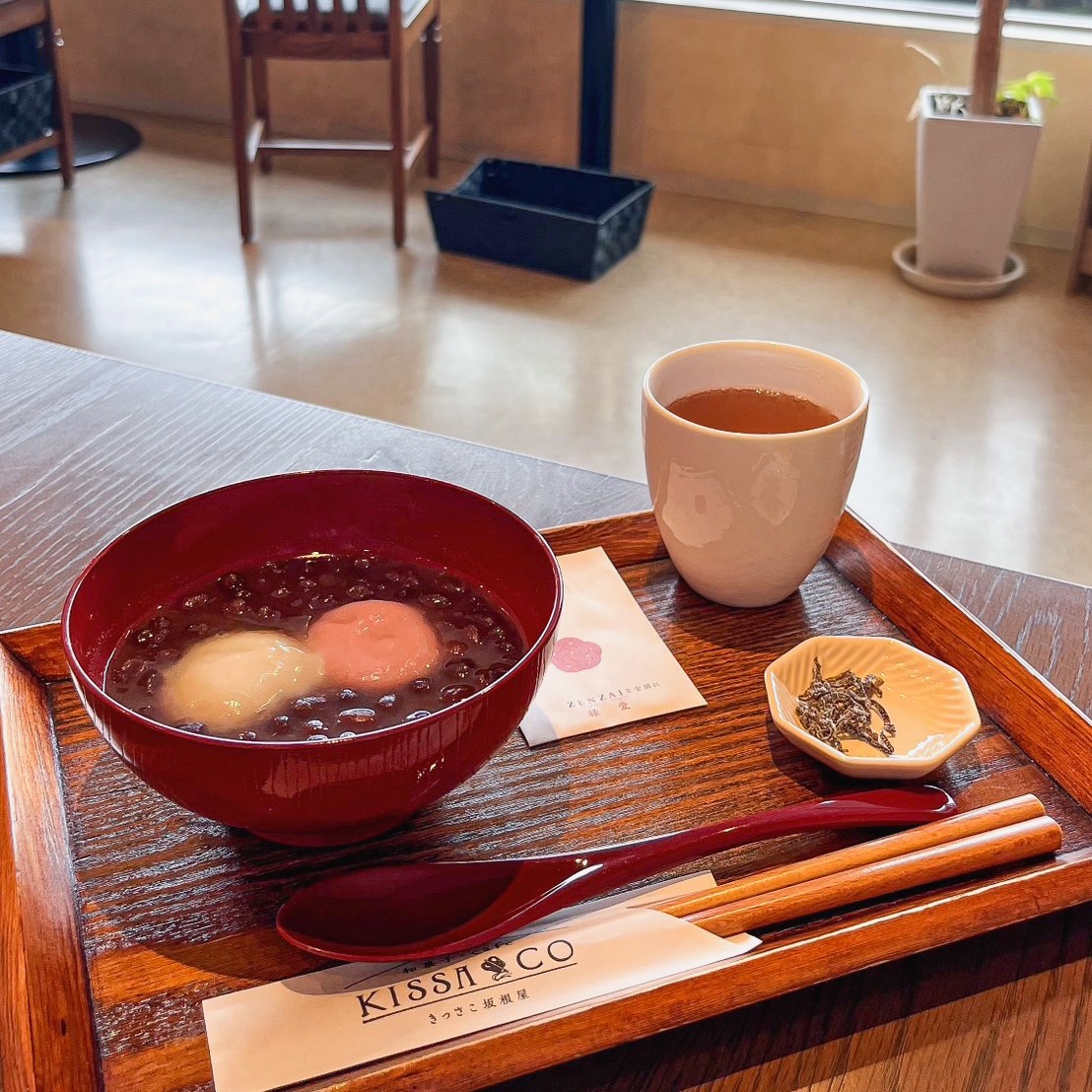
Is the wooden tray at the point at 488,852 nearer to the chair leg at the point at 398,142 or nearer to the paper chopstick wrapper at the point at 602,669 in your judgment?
the paper chopstick wrapper at the point at 602,669

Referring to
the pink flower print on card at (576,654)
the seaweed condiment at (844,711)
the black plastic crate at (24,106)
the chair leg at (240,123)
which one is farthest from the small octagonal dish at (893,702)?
the black plastic crate at (24,106)

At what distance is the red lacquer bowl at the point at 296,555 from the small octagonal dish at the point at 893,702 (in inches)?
6.3

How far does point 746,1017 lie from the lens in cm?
53

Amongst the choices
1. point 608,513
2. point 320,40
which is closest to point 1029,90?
point 320,40

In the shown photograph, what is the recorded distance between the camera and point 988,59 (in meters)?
2.75

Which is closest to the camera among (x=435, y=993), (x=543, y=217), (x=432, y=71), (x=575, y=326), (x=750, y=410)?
(x=435, y=993)

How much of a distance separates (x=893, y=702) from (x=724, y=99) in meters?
3.15

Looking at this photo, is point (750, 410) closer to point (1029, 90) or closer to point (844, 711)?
point (844, 711)

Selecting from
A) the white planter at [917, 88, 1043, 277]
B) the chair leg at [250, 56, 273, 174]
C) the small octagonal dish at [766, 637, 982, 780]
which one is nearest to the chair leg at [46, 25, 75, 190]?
the chair leg at [250, 56, 273, 174]

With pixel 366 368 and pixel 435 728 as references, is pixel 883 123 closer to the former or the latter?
pixel 366 368

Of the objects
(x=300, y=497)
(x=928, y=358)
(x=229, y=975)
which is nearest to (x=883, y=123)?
(x=928, y=358)

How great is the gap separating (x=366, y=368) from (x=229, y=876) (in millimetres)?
2175

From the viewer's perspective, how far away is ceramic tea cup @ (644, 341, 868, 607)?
2.37 ft

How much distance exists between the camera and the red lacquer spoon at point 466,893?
1.73ft
